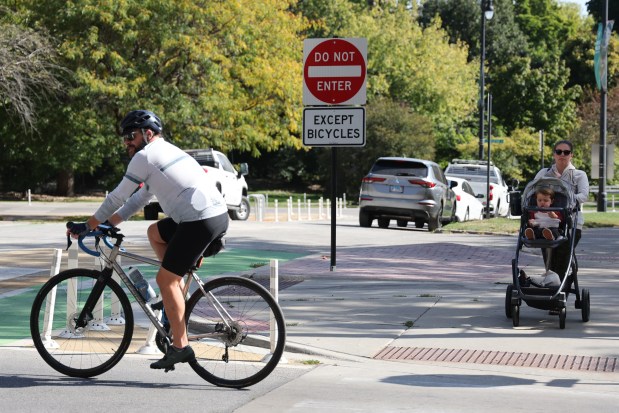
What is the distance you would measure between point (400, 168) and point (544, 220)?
16585mm

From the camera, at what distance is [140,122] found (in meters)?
7.88

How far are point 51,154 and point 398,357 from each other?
36.0 metres

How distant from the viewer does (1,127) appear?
44.7 metres

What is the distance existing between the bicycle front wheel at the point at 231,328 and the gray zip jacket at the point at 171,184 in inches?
20.6

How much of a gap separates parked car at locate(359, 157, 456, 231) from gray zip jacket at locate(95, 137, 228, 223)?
63.5ft

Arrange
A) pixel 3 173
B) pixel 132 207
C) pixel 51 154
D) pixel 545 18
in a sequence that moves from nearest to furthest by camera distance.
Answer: pixel 132 207 → pixel 51 154 → pixel 3 173 → pixel 545 18

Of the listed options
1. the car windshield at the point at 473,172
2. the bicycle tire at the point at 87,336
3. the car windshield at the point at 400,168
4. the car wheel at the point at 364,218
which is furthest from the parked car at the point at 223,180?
the bicycle tire at the point at 87,336

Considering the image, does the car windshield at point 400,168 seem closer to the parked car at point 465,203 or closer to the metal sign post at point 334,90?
the parked car at point 465,203

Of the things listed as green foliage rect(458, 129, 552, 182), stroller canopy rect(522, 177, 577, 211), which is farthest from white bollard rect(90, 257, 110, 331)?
green foliage rect(458, 129, 552, 182)

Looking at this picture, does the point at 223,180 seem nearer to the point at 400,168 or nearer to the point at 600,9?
the point at 400,168

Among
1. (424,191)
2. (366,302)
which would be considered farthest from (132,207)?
(424,191)

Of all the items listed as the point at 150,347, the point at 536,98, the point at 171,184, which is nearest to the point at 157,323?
the point at 171,184

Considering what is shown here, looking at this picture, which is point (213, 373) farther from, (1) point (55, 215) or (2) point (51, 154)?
(2) point (51, 154)

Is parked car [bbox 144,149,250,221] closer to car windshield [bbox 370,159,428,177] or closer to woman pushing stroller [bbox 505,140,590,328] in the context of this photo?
car windshield [bbox 370,159,428,177]
